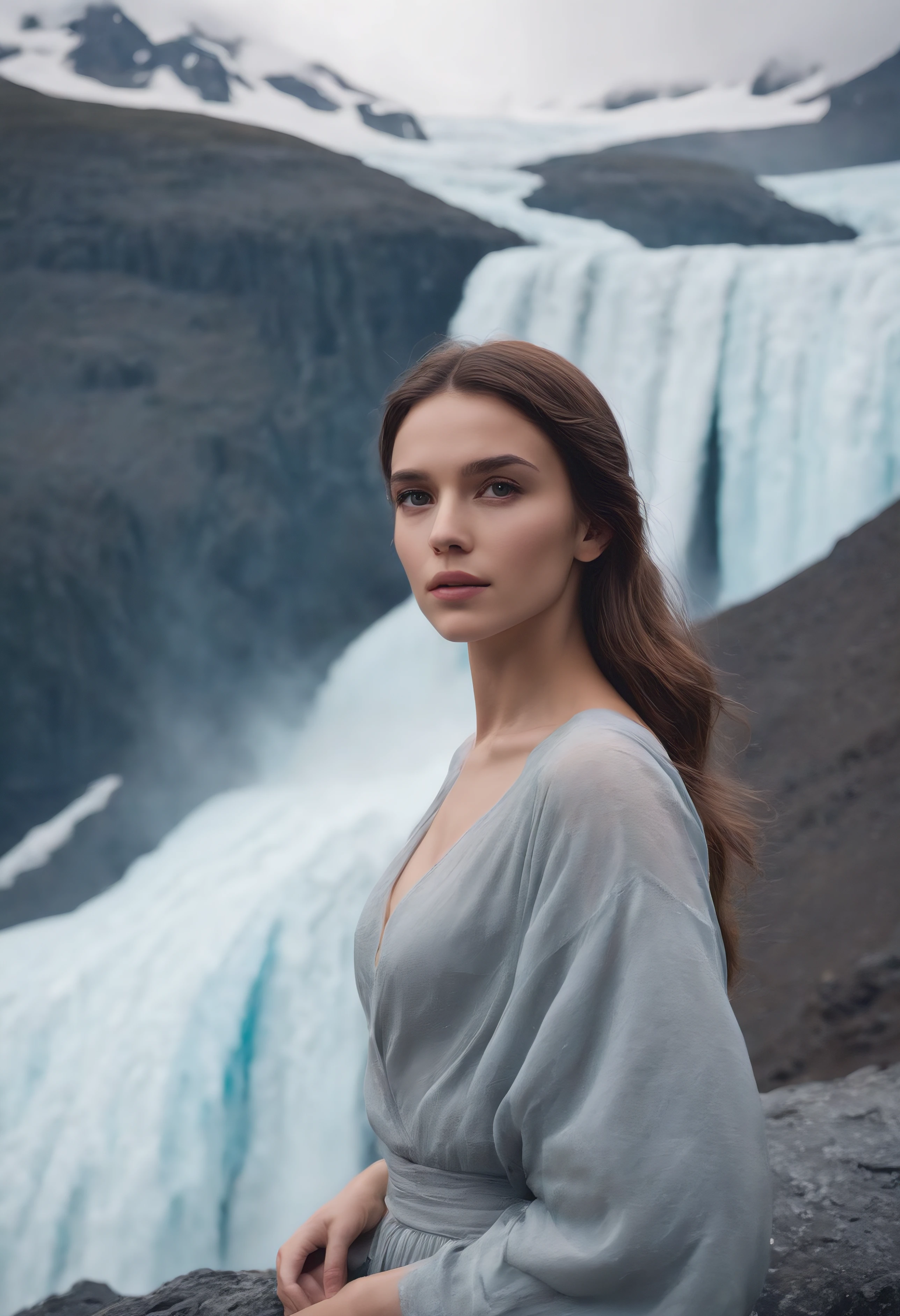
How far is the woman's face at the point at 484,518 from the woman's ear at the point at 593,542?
0.02m

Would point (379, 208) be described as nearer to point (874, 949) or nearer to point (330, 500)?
point (330, 500)

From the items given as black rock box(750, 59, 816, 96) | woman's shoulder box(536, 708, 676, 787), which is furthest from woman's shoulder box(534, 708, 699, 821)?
black rock box(750, 59, 816, 96)

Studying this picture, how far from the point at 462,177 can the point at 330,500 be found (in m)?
6.11

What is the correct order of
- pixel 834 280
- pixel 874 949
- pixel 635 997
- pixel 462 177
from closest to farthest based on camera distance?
pixel 635 997 → pixel 874 949 → pixel 834 280 → pixel 462 177

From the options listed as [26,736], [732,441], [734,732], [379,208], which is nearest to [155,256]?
[379,208]

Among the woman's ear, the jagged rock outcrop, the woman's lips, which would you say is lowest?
the jagged rock outcrop

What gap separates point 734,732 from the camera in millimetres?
5992

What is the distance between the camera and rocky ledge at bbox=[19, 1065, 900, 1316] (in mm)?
1363

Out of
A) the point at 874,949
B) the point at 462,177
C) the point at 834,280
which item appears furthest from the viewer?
the point at 462,177

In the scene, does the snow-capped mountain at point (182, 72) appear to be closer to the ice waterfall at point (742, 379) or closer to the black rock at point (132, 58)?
the black rock at point (132, 58)

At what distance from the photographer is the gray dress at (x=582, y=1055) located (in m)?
0.80

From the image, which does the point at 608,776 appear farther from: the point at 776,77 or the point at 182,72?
the point at 182,72

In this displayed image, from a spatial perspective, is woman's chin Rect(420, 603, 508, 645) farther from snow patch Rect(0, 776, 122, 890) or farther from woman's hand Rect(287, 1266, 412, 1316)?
snow patch Rect(0, 776, 122, 890)

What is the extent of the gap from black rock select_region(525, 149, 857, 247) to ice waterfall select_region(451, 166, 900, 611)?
2.42 meters
